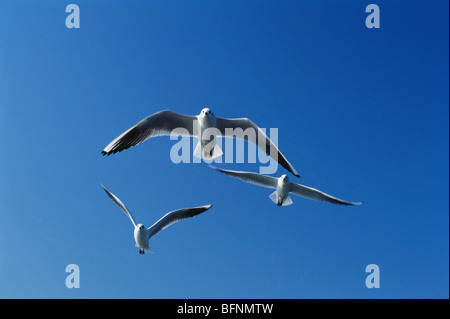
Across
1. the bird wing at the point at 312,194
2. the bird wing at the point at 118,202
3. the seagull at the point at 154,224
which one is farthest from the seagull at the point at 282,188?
the bird wing at the point at 118,202

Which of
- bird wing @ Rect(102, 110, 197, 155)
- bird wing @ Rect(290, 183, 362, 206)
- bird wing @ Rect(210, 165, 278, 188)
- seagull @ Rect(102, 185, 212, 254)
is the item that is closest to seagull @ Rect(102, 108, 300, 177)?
bird wing @ Rect(102, 110, 197, 155)

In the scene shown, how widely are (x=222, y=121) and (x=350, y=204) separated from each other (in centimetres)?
246

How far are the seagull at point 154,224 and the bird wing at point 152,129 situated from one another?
1196 millimetres

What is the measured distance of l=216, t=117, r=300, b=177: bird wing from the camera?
775cm

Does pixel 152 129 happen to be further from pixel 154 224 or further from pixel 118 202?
pixel 154 224

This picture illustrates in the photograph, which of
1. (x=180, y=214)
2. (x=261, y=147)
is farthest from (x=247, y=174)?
(x=180, y=214)

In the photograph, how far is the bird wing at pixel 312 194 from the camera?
8467mm

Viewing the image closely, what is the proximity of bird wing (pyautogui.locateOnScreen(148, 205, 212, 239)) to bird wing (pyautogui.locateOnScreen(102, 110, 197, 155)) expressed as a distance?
4.13 feet

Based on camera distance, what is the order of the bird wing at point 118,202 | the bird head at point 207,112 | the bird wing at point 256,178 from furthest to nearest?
the bird wing at point 256,178, the bird wing at point 118,202, the bird head at point 207,112

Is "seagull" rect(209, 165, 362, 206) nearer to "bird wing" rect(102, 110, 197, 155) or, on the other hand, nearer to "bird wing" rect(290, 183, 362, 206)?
"bird wing" rect(290, 183, 362, 206)

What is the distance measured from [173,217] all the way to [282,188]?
1.83 m

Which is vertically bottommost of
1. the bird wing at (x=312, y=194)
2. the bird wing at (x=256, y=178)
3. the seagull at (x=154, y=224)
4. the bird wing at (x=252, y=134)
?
the seagull at (x=154, y=224)

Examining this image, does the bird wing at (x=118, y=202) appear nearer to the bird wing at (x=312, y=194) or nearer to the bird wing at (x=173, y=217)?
the bird wing at (x=173, y=217)
